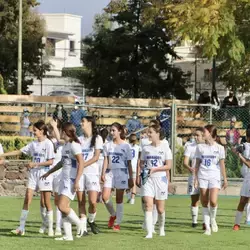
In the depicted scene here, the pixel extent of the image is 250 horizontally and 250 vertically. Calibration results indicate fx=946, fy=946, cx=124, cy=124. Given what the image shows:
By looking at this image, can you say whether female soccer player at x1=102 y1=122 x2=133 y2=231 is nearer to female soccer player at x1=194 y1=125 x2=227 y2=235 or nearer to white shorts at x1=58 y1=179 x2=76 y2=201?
female soccer player at x1=194 y1=125 x2=227 y2=235

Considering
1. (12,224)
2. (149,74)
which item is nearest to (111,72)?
(149,74)

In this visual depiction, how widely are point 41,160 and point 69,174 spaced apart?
4.01 ft

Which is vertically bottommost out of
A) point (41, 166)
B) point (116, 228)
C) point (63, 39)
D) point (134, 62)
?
point (116, 228)

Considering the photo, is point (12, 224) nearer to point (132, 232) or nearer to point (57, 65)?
point (132, 232)

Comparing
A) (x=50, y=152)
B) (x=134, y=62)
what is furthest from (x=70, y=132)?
(x=134, y=62)

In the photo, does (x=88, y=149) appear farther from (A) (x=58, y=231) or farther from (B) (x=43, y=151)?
(A) (x=58, y=231)

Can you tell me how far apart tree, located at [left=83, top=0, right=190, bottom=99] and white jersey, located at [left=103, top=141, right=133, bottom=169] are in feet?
91.9

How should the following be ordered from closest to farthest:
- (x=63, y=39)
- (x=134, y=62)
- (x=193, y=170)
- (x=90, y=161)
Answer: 1. (x=90, y=161)
2. (x=193, y=170)
3. (x=134, y=62)
4. (x=63, y=39)

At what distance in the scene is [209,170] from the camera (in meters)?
16.4

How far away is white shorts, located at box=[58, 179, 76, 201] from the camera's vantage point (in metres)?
14.1

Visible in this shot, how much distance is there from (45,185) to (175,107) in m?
11.7

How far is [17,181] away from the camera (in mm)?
25891

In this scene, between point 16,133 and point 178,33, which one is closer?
point 16,133

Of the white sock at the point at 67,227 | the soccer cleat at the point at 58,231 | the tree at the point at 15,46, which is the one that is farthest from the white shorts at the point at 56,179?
the tree at the point at 15,46
